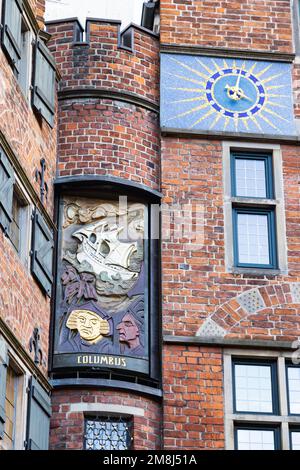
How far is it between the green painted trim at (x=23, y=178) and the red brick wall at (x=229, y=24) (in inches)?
129

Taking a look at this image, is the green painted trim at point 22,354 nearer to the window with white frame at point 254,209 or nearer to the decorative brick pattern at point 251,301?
the decorative brick pattern at point 251,301

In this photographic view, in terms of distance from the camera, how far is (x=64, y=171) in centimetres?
1839

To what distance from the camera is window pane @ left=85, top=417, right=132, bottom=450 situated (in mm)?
16797

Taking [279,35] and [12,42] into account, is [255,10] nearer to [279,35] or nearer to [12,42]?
[279,35]

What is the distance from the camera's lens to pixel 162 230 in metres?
18.2

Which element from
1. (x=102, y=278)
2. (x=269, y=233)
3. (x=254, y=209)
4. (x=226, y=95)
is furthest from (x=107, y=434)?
(x=226, y=95)

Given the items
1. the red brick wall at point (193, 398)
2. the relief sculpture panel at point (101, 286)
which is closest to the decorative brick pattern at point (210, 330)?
the red brick wall at point (193, 398)

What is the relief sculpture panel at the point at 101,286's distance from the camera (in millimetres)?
17312

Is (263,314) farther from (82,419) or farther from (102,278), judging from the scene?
(82,419)

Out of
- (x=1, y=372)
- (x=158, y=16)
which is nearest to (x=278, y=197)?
(x=158, y=16)

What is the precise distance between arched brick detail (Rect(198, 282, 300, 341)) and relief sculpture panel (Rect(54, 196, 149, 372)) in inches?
35.8

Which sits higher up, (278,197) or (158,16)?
(158,16)
